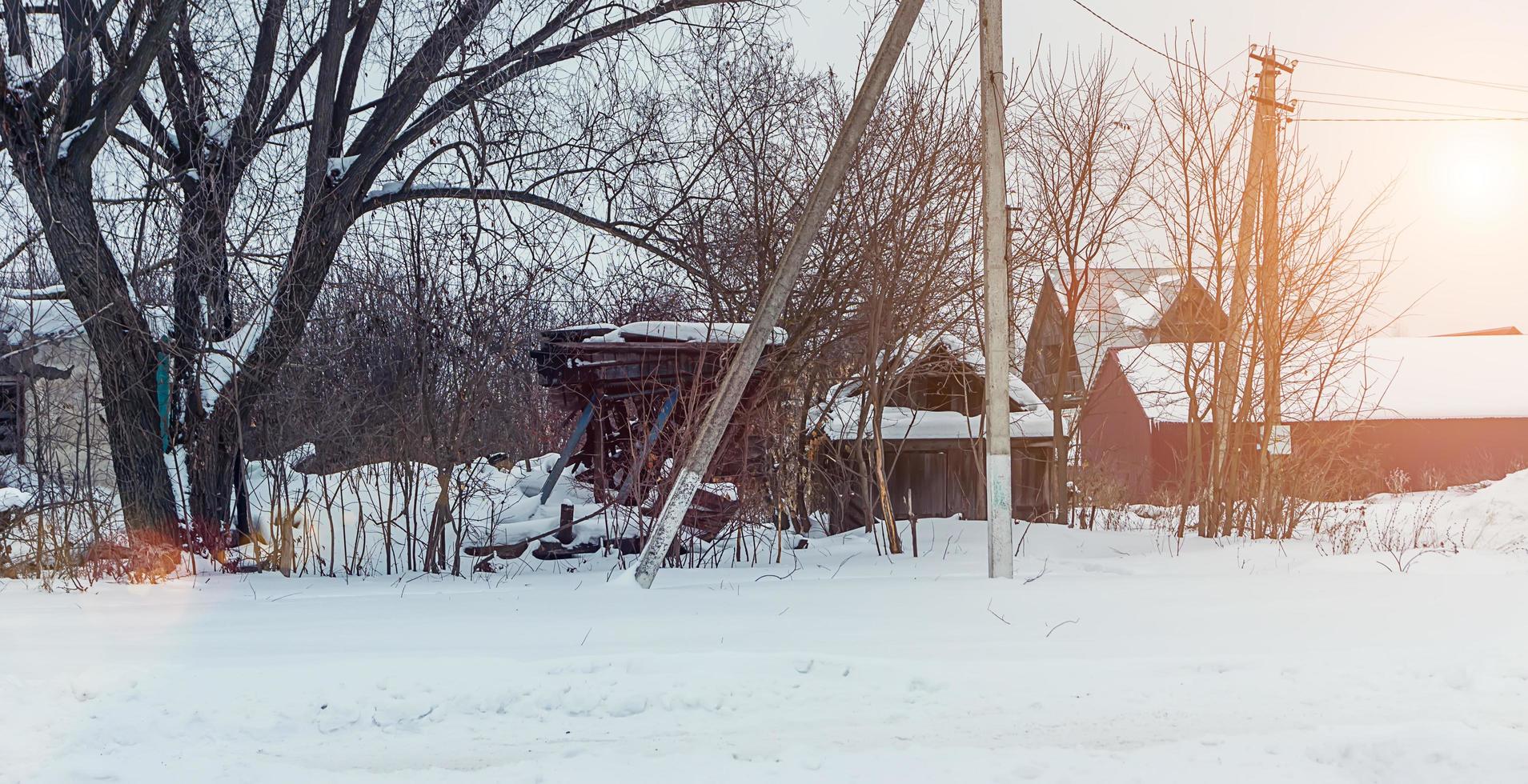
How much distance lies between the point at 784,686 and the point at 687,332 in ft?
17.0

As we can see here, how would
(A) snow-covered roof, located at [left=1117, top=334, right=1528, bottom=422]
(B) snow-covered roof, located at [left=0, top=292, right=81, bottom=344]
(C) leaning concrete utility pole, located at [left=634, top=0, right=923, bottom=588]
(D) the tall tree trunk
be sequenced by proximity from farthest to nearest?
(A) snow-covered roof, located at [left=1117, top=334, right=1528, bottom=422]
(B) snow-covered roof, located at [left=0, top=292, right=81, bottom=344]
(D) the tall tree trunk
(C) leaning concrete utility pole, located at [left=634, top=0, right=923, bottom=588]

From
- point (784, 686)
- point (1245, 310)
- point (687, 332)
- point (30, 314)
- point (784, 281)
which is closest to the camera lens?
point (784, 686)

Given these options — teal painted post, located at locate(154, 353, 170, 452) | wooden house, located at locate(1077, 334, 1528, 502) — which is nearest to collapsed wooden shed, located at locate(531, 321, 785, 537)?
teal painted post, located at locate(154, 353, 170, 452)

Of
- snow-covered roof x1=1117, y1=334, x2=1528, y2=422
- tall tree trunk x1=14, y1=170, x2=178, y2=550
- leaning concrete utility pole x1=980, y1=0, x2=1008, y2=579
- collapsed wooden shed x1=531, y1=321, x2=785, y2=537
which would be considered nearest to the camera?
leaning concrete utility pole x1=980, y1=0, x2=1008, y2=579

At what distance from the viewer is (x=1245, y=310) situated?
35.9 ft

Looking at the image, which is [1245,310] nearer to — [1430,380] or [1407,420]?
[1407,420]

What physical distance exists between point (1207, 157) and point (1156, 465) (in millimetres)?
15500

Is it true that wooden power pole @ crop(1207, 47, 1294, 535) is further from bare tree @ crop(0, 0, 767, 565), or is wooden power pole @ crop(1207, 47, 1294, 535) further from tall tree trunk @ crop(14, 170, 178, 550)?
tall tree trunk @ crop(14, 170, 178, 550)

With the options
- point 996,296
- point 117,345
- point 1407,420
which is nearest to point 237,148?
point 117,345

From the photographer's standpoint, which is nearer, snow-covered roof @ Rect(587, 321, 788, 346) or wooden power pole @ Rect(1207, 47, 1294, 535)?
snow-covered roof @ Rect(587, 321, 788, 346)

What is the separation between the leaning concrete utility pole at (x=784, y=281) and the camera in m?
7.31

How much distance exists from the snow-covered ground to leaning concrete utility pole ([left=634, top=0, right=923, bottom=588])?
2.65 feet

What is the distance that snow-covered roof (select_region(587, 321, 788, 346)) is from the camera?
932 cm

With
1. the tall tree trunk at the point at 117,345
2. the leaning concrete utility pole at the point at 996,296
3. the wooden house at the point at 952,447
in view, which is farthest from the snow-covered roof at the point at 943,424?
the tall tree trunk at the point at 117,345
